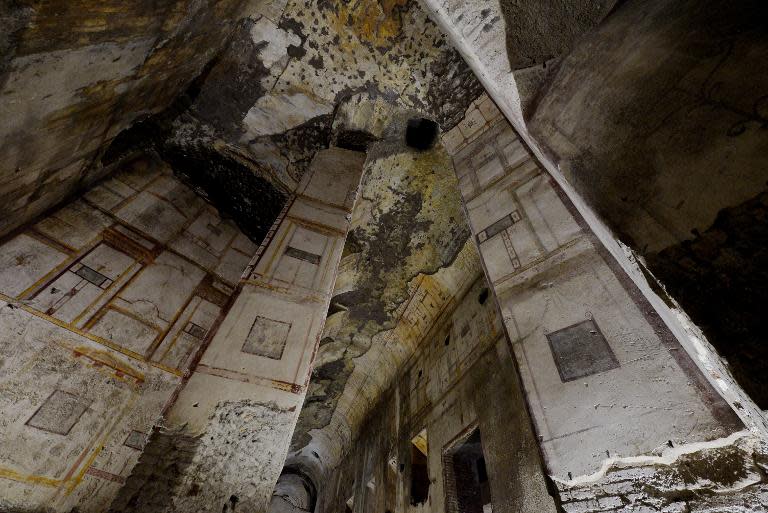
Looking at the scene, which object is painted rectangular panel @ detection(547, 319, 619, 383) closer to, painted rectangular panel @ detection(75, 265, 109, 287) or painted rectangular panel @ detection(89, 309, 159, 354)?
painted rectangular panel @ detection(89, 309, 159, 354)

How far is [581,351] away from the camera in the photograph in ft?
6.82

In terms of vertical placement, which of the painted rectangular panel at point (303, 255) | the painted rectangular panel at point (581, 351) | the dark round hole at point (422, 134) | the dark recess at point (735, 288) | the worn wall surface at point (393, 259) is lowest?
the dark recess at point (735, 288)

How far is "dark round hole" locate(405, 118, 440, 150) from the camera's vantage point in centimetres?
534

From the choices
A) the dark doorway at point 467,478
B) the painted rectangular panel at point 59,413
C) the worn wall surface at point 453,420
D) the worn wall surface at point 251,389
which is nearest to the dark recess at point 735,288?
the worn wall surface at point 453,420

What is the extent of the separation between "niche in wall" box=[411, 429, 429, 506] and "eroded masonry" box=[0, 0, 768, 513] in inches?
1.6

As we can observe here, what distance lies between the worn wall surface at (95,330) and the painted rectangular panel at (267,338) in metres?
0.34

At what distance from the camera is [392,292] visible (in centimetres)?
639

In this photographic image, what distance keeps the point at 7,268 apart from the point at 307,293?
12.0ft

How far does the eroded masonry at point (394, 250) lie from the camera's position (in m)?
1.29

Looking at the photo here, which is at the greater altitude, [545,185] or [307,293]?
[545,185]

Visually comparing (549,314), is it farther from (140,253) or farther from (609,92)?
(140,253)

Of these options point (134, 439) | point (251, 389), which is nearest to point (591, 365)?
point (251, 389)

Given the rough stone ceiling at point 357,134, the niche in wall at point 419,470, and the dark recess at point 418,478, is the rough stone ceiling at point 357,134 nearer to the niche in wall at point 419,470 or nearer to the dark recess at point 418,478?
the niche in wall at point 419,470

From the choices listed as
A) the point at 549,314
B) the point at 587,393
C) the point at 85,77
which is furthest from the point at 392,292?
the point at 85,77
